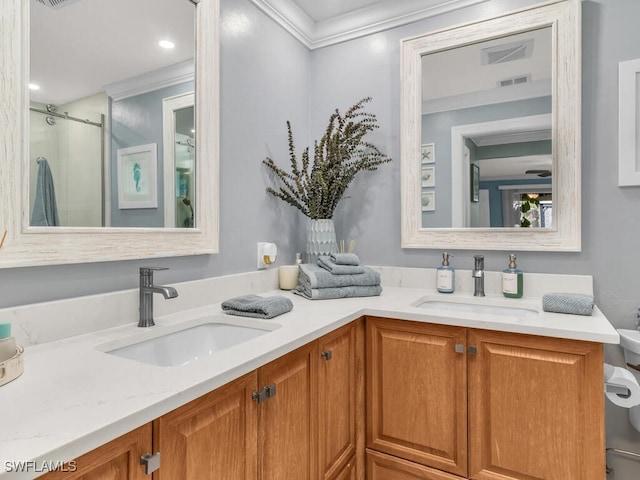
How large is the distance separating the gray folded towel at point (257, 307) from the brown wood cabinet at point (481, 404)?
Result: 0.42 metres

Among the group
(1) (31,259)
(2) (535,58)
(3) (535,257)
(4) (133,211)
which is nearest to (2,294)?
(1) (31,259)

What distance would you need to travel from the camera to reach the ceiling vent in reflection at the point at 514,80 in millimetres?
1775

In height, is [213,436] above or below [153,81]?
below

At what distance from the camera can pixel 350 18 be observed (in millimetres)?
2184

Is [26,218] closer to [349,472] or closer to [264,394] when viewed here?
[264,394]

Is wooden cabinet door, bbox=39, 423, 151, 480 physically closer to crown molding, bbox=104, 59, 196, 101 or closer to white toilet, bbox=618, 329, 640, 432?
crown molding, bbox=104, 59, 196, 101

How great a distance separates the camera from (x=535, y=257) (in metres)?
1.76

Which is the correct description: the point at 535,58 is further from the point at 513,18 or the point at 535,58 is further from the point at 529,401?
the point at 529,401

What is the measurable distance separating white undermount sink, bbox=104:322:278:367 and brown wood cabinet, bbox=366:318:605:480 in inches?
21.9

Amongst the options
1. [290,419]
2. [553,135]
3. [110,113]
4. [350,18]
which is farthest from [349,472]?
[350,18]

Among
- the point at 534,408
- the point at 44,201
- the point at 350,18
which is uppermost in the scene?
the point at 350,18

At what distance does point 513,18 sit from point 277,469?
82.2 inches

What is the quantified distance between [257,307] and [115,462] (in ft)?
2.29

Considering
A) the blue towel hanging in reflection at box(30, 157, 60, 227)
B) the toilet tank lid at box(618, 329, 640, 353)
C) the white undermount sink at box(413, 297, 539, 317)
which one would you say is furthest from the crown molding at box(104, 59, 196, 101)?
the toilet tank lid at box(618, 329, 640, 353)
